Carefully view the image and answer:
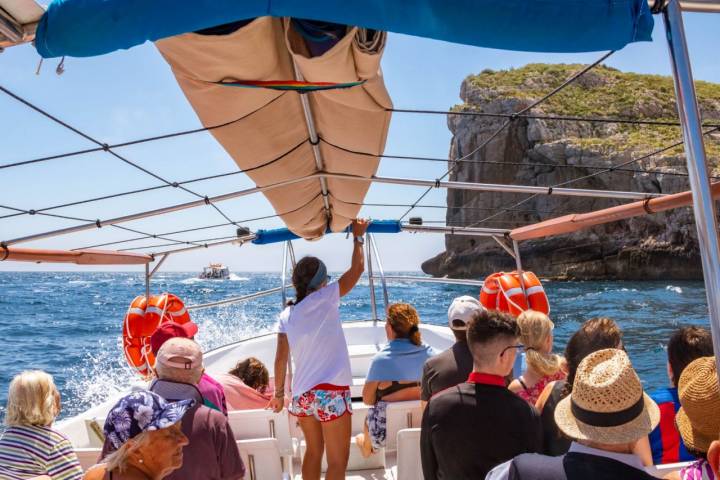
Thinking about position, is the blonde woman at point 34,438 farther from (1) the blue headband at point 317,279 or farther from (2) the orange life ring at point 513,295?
(2) the orange life ring at point 513,295

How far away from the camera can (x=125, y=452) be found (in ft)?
5.00

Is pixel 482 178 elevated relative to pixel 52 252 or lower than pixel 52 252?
elevated

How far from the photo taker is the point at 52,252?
317cm

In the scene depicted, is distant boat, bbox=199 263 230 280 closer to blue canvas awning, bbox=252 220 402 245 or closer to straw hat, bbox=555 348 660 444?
blue canvas awning, bbox=252 220 402 245

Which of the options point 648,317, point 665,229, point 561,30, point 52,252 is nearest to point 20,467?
point 52,252

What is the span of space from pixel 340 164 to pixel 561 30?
208cm

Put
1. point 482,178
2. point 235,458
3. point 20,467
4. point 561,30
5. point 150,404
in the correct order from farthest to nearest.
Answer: point 482,178
point 20,467
point 235,458
point 150,404
point 561,30

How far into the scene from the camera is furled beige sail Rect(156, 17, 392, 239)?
1.61m

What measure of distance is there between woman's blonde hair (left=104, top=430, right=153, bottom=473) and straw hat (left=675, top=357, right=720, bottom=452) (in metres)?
1.51

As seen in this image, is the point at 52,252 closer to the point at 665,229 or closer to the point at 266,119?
the point at 266,119

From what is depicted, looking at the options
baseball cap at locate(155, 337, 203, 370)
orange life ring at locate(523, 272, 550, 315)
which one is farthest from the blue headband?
orange life ring at locate(523, 272, 550, 315)

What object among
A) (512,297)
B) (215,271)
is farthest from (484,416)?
(215,271)

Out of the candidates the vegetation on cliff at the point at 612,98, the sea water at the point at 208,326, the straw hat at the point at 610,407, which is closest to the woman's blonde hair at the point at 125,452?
the straw hat at the point at 610,407

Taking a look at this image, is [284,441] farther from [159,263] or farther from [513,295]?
[159,263]
